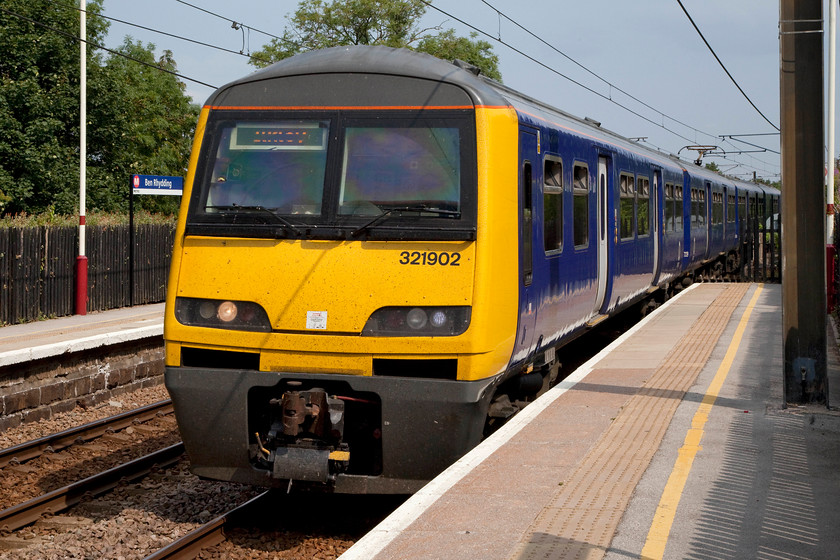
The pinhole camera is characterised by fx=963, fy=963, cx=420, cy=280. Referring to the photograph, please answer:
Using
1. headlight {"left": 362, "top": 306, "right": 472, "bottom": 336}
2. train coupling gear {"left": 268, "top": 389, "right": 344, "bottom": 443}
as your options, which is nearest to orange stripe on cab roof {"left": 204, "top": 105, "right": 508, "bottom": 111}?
headlight {"left": 362, "top": 306, "right": 472, "bottom": 336}

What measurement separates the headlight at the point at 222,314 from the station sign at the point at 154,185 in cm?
1180

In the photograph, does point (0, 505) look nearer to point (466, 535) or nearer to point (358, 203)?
point (358, 203)

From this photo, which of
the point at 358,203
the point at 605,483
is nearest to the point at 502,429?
the point at 605,483

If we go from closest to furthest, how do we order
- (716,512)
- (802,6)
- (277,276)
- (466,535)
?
(466,535), (716,512), (277,276), (802,6)

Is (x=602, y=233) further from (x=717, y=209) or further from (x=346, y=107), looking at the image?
(x=717, y=209)

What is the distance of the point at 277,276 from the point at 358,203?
0.74m

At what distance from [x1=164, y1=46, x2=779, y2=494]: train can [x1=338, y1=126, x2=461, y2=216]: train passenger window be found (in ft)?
0.03

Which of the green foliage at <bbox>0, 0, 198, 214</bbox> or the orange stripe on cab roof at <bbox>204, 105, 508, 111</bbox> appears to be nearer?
the orange stripe on cab roof at <bbox>204, 105, 508, 111</bbox>

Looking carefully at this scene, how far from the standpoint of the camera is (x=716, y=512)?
5328 mm

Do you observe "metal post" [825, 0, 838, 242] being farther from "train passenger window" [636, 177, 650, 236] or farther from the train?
the train

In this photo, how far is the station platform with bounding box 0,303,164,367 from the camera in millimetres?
11453

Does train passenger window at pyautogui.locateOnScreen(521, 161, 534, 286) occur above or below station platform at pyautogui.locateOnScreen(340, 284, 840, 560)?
above

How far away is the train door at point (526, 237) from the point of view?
23.4 ft

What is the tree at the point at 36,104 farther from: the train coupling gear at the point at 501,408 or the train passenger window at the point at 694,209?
the train coupling gear at the point at 501,408
